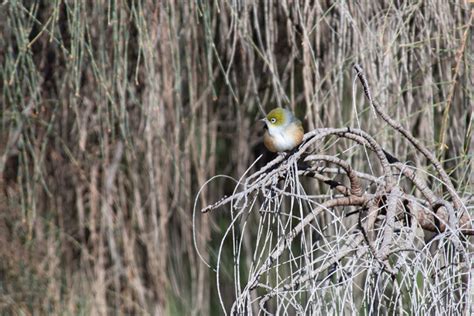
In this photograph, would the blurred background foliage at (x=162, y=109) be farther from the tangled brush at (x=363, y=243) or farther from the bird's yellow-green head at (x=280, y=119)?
the tangled brush at (x=363, y=243)

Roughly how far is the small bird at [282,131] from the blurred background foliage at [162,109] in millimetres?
108

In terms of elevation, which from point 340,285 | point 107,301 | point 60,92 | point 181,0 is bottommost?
point 107,301

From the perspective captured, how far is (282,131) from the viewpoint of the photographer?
2188 millimetres

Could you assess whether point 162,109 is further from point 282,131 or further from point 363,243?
point 363,243

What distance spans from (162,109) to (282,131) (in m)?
0.57

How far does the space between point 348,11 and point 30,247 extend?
1.50m

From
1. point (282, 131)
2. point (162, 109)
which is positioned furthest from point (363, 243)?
point (162, 109)

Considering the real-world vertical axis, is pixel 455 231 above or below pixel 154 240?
above

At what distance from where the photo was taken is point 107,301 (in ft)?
10.6

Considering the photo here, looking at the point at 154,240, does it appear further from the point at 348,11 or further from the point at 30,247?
the point at 348,11

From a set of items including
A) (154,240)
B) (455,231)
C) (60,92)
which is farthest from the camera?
(154,240)

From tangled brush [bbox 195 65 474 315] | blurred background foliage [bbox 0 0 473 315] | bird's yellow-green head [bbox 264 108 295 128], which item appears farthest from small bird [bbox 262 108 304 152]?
tangled brush [bbox 195 65 474 315]

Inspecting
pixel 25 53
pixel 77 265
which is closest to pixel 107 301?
pixel 77 265

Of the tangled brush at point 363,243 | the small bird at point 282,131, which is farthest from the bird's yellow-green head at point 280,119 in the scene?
the tangled brush at point 363,243
